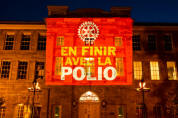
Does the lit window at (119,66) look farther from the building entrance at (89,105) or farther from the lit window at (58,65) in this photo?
the lit window at (58,65)

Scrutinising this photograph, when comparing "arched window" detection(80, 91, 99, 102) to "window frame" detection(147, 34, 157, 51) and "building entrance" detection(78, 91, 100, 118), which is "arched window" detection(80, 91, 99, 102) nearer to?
"building entrance" detection(78, 91, 100, 118)

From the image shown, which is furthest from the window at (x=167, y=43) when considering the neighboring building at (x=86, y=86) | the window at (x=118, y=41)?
the window at (x=118, y=41)

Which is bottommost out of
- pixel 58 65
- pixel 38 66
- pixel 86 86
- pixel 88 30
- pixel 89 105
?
pixel 89 105

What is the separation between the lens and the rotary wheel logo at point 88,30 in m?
21.7

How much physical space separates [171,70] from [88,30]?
10.6 m

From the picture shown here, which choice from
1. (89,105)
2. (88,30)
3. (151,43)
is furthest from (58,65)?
(151,43)

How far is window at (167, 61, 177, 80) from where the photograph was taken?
21.6 m

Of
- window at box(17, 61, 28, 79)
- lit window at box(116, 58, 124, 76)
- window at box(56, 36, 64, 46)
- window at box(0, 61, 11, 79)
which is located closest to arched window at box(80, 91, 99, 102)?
lit window at box(116, 58, 124, 76)

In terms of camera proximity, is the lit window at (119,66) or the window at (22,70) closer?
the lit window at (119,66)

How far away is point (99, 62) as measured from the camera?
2109 cm

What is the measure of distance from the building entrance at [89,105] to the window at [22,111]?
5574 mm

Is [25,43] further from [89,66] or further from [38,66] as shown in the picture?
[89,66]

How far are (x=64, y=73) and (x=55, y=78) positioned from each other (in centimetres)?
115

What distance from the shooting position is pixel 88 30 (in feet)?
71.6
